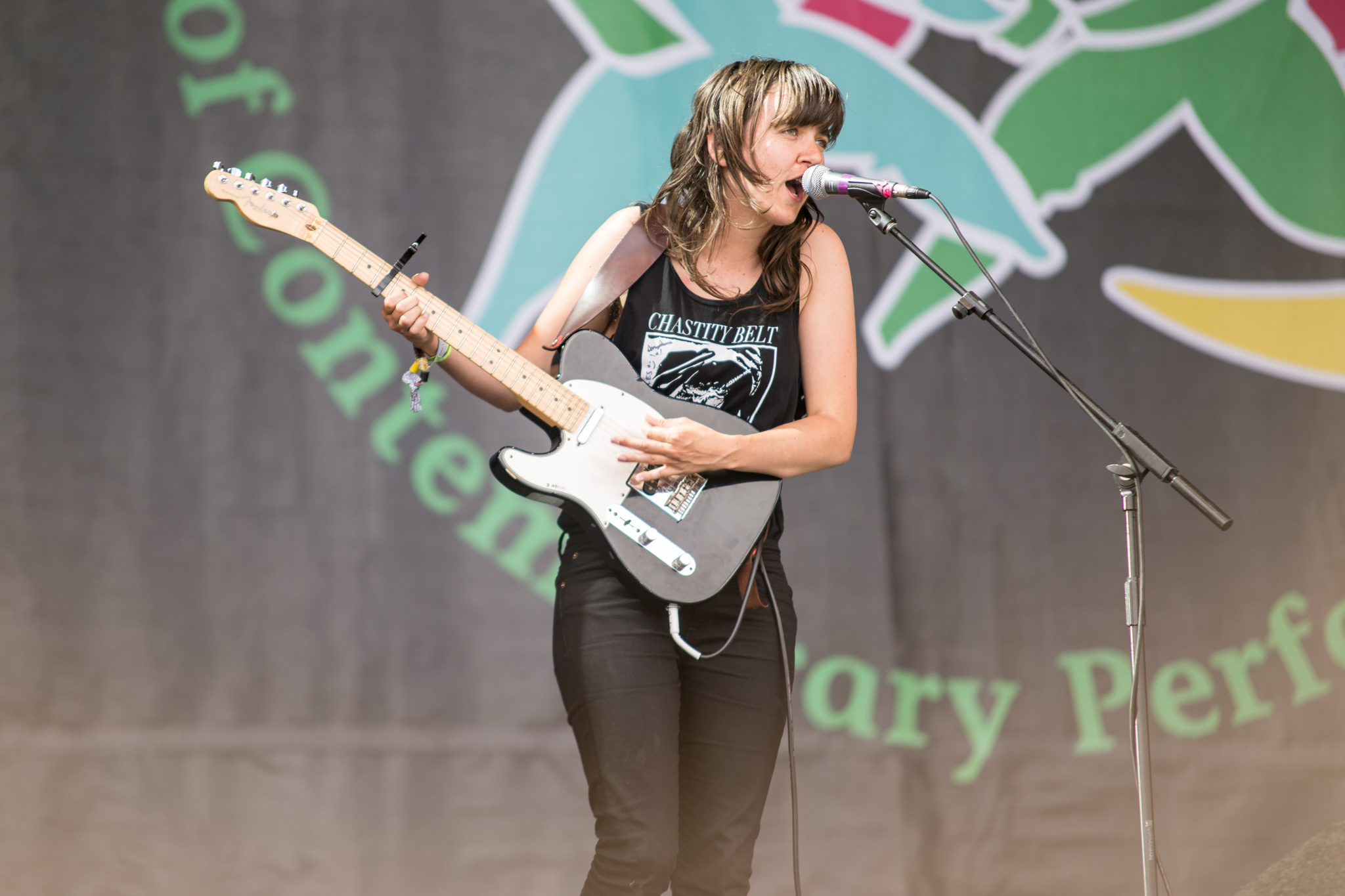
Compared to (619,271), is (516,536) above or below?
below

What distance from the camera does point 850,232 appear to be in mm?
2873

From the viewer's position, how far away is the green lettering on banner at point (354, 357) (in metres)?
2.64

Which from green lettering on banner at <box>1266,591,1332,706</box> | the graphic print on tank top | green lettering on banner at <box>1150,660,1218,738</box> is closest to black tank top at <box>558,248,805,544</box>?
the graphic print on tank top

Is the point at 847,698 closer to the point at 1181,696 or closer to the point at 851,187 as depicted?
the point at 1181,696

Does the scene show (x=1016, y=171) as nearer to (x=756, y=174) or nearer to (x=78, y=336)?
(x=756, y=174)

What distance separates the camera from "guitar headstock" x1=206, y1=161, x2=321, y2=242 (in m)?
1.81

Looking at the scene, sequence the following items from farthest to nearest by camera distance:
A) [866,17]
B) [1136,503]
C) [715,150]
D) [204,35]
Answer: [866,17] < [204,35] < [715,150] < [1136,503]

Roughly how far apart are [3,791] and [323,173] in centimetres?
164

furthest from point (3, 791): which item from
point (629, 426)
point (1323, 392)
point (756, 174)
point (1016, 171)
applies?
point (1323, 392)

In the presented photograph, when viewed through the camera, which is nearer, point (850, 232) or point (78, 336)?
point (78, 336)

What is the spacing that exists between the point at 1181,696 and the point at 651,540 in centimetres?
195

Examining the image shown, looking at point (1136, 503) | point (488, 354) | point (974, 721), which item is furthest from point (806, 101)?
point (974, 721)

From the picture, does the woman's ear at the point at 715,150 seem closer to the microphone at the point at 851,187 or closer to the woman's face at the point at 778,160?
the woman's face at the point at 778,160

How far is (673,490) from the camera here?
5.70 feet
